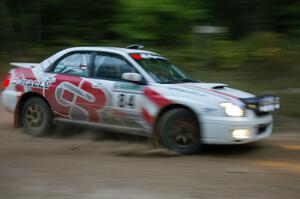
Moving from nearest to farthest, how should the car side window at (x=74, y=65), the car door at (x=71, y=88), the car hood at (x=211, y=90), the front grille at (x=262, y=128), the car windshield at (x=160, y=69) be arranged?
the car hood at (x=211, y=90) < the front grille at (x=262, y=128) < the car windshield at (x=160, y=69) < the car door at (x=71, y=88) < the car side window at (x=74, y=65)

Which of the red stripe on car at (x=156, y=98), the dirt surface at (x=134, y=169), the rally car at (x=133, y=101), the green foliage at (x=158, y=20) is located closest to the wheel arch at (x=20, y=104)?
the rally car at (x=133, y=101)

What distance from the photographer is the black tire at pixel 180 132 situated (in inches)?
312

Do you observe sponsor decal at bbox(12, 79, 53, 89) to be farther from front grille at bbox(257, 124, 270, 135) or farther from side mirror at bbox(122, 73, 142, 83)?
front grille at bbox(257, 124, 270, 135)

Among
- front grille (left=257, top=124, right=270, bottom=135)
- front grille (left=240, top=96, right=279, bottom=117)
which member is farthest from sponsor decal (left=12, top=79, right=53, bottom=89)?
front grille (left=257, top=124, right=270, bottom=135)

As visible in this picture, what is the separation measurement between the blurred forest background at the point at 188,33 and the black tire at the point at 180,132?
464cm

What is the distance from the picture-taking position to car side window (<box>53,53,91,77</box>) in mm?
9070

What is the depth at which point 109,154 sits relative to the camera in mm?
7969

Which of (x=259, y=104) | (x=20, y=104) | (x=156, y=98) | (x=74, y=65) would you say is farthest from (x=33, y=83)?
(x=259, y=104)

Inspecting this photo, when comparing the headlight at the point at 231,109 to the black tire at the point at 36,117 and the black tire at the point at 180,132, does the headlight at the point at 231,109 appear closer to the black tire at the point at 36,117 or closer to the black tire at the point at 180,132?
the black tire at the point at 180,132

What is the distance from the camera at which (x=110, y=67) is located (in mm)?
8836

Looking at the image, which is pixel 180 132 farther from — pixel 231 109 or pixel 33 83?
pixel 33 83

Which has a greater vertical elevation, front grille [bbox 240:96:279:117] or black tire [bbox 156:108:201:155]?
front grille [bbox 240:96:279:117]

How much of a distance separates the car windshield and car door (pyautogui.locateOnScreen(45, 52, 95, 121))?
95cm

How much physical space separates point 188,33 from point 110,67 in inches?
334
